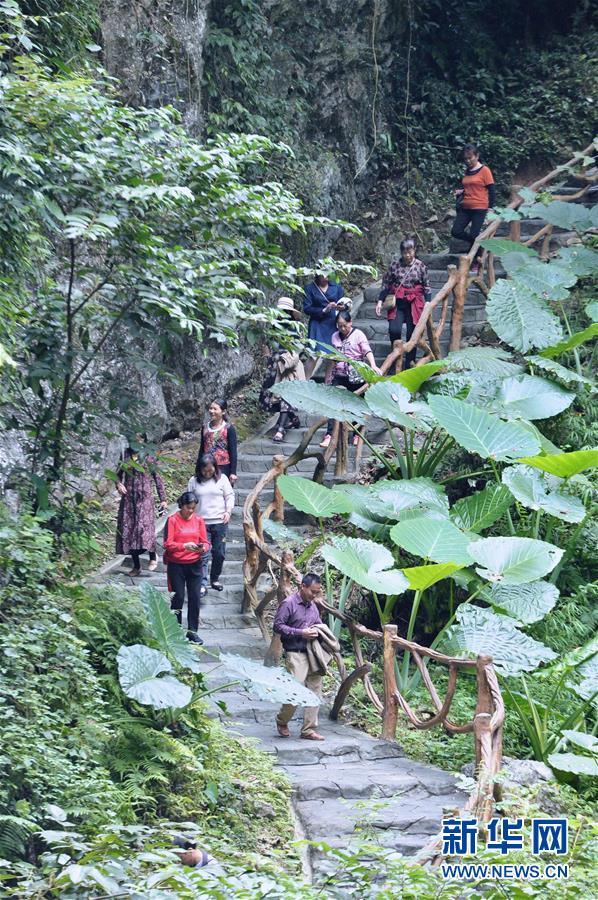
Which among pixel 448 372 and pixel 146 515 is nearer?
pixel 146 515

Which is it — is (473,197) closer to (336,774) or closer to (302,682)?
(302,682)

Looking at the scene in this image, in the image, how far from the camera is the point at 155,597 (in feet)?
23.3

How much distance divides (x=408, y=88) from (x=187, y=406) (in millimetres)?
7355

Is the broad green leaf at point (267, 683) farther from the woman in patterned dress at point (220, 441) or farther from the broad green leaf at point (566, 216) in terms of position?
the broad green leaf at point (566, 216)

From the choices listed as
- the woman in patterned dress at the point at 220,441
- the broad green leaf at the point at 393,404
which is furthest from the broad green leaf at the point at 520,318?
the woman in patterned dress at the point at 220,441

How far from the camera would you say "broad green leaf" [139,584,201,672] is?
7.02 m

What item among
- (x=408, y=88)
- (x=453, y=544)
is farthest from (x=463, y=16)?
(x=453, y=544)

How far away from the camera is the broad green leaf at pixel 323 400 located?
10227mm

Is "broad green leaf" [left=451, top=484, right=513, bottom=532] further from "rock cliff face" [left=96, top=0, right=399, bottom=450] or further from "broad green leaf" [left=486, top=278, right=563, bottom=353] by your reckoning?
"rock cliff face" [left=96, top=0, right=399, bottom=450]

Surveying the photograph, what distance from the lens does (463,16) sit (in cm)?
1789

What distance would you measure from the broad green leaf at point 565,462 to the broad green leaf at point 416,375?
4.45 feet

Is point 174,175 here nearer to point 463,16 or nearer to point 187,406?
point 187,406

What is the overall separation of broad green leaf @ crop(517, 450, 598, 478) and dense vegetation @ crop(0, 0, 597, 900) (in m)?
0.02

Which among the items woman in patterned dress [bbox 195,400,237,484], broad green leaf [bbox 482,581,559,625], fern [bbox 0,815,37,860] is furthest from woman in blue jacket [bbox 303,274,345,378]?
fern [bbox 0,815,37,860]
